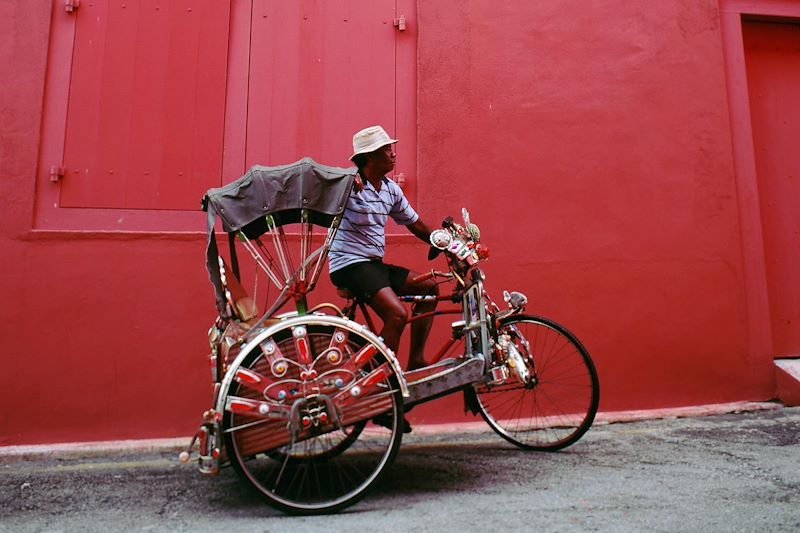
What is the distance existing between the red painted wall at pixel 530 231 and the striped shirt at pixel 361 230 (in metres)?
1.16

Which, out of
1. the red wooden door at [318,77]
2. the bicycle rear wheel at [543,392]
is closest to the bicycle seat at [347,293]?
the bicycle rear wheel at [543,392]

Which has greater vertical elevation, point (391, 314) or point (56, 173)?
point (56, 173)

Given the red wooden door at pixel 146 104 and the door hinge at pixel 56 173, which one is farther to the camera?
the red wooden door at pixel 146 104

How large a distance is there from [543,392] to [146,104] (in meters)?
4.07

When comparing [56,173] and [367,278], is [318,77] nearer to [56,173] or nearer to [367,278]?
[56,173]

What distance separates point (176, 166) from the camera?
469 centimetres

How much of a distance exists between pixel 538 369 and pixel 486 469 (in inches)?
51.6

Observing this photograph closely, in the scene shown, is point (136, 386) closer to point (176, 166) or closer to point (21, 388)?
point (21, 388)

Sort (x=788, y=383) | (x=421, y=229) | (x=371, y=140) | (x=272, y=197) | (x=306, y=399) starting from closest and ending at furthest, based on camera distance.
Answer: (x=306, y=399) → (x=272, y=197) → (x=371, y=140) → (x=421, y=229) → (x=788, y=383)

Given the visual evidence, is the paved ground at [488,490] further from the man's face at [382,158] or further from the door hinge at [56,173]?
the door hinge at [56,173]

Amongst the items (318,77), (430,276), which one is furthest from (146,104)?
(430,276)

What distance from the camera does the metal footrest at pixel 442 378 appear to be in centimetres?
331

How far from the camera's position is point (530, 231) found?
16.2 ft

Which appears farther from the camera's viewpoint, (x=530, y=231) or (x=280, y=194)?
(x=530, y=231)
